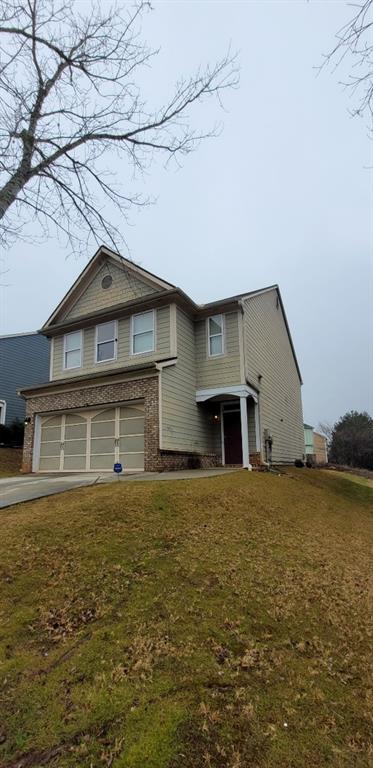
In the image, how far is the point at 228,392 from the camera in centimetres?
1402

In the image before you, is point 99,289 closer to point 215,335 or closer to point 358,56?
point 215,335

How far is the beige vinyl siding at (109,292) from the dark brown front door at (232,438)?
17.8ft

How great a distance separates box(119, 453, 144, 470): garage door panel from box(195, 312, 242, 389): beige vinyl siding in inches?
138

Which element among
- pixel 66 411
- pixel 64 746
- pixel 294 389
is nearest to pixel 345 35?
pixel 64 746

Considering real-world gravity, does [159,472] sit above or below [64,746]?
above

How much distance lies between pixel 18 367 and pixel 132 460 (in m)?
15.2

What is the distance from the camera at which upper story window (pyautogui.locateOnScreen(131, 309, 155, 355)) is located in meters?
14.4

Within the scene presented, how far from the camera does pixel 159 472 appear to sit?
469 inches

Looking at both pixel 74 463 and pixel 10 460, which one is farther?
pixel 10 460

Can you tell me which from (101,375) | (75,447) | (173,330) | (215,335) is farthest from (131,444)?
(215,335)

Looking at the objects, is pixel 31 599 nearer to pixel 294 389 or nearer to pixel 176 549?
pixel 176 549

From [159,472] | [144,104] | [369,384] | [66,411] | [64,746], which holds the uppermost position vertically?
[369,384]

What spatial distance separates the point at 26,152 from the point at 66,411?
8.96m

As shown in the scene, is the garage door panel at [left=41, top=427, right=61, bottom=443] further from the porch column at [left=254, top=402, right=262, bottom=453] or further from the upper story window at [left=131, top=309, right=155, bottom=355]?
the porch column at [left=254, top=402, right=262, bottom=453]
